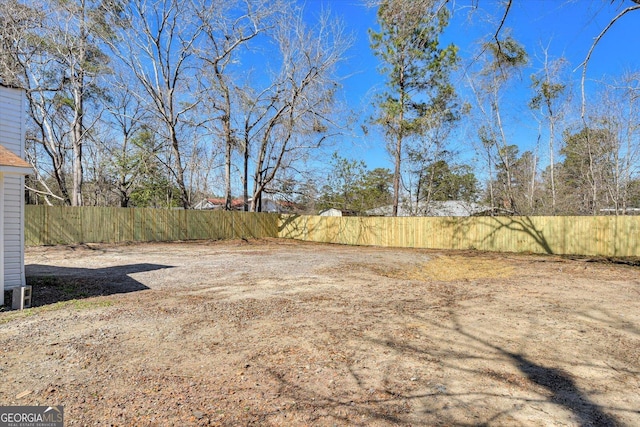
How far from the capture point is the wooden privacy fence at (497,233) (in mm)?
12062

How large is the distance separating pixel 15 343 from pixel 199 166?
80.3 ft

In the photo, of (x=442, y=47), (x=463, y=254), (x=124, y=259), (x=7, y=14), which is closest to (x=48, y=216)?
(x=124, y=259)

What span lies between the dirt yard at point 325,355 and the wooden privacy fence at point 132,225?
936cm

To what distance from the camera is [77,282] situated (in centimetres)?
644

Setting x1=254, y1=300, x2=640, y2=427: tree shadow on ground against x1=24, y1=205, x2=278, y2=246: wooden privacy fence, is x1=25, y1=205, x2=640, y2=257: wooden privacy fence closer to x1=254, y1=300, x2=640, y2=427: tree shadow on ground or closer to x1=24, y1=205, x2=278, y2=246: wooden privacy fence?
x1=24, y1=205, x2=278, y2=246: wooden privacy fence

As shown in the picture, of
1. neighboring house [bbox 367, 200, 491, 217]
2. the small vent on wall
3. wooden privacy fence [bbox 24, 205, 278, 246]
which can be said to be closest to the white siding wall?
the small vent on wall

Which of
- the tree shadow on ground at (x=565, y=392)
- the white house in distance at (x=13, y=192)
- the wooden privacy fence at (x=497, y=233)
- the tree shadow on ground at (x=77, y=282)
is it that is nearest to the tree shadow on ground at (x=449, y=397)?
the tree shadow on ground at (x=565, y=392)

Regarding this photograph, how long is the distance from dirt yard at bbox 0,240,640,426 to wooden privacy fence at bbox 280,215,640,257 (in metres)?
7.67

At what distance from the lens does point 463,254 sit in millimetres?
13375

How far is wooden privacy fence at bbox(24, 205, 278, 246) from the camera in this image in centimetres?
1352

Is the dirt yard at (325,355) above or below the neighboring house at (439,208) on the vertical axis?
below

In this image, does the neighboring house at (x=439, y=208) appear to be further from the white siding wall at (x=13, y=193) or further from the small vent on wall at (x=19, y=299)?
the small vent on wall at (x=19, y=299)

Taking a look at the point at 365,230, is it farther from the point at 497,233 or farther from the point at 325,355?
the point at 325,355

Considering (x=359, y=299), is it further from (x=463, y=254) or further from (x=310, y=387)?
(x=463, y=254)
